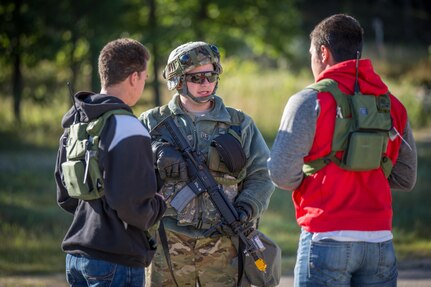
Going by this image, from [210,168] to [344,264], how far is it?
1174 mm

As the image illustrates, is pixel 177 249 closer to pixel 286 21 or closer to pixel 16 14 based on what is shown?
pixel 16 14

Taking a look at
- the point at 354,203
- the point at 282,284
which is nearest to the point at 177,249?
the point at 354,203

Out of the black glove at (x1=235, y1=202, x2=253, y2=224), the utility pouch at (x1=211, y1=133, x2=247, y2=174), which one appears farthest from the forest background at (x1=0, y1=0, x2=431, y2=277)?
the utility pouch at (x1=211, y1=133, x2=247, y2=174)

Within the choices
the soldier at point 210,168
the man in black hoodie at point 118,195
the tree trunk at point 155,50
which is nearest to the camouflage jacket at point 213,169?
the soldier at point 210,168

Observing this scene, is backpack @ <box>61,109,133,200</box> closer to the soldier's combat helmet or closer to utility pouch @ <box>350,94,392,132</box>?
the soldier's combat helmet

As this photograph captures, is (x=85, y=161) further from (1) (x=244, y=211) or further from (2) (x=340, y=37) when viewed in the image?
(2) (x=340, y=37)

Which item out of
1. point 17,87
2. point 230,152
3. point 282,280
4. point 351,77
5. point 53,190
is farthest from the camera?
point 17,87

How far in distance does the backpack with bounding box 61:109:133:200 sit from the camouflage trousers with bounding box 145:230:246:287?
875 millimetres

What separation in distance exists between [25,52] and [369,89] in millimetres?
16544

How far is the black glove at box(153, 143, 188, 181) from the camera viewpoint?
188 inches

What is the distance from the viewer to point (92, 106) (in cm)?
414

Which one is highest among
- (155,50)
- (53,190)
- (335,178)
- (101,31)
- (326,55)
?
(101,31)

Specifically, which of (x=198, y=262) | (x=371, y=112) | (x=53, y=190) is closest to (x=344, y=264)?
(x=371, y=112)

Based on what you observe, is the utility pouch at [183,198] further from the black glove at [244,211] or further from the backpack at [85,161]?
the backpack at [85,161]
